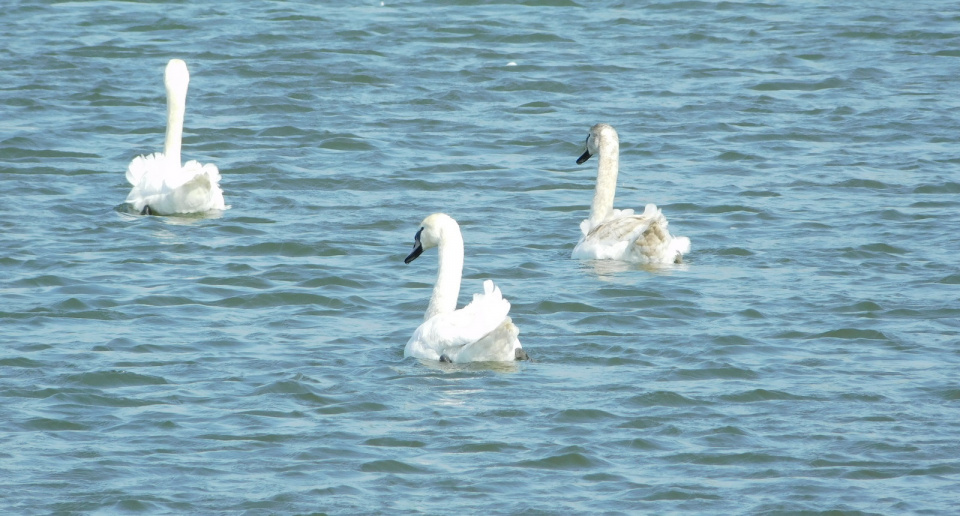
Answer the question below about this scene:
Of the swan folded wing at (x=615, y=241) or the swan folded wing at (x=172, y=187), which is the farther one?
the swan folded wing at (x=172, y=187)

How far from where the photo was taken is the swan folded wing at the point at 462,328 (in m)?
8.70

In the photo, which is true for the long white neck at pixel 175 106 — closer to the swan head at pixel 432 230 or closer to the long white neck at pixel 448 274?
the swan head at pixel 432 230

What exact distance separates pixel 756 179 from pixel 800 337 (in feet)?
15.5

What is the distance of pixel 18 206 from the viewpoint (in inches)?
507

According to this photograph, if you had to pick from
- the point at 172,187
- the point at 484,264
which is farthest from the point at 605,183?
the point at 172,187

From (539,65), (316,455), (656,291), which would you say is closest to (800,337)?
(656,291)

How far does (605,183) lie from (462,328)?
13.8 ft

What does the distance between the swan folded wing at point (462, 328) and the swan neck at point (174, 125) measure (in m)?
5.01

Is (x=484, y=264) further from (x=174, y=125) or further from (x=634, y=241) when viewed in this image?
(x=174, y=125)

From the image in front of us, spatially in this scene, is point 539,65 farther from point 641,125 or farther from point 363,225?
point 363,225

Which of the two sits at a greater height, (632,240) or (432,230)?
(432,230)

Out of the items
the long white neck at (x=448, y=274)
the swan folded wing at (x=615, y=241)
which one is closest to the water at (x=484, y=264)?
the swan folded wing at (x=615, y=241)

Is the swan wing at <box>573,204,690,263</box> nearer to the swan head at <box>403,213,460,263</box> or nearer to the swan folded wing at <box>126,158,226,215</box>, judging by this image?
the swan head at <box>403,213,460,263</box>

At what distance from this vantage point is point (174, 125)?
44.5 ft
